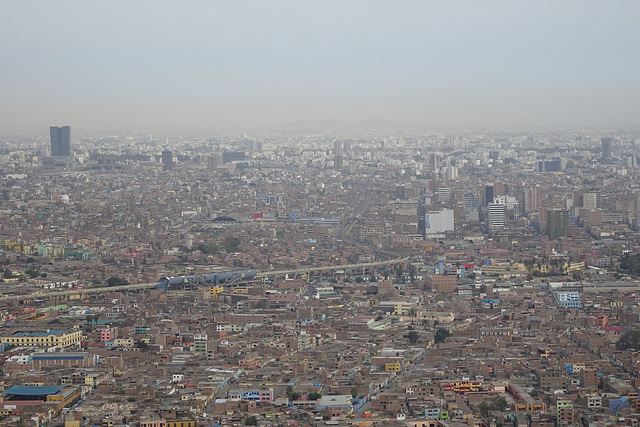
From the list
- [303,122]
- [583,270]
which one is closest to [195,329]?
[583,270]

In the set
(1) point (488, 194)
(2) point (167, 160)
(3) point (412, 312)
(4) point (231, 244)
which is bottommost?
(4) point (231, 244)

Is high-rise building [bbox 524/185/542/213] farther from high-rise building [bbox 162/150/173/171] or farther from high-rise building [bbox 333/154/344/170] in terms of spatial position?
high-rise building [bbox 162/150/173/171]

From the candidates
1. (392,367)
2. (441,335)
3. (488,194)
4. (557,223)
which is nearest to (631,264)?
(557,223)

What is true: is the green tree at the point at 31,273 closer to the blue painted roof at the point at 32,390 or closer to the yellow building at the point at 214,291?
the yellow building at the point at 214,291

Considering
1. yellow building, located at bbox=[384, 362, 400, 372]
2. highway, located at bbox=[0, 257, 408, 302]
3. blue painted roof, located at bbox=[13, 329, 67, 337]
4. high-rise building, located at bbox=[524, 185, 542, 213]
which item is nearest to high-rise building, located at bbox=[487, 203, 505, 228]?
high-rise building, located at bbox=[524, 185, 542, 213]

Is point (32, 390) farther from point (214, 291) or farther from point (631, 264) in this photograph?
point (631, 264)
